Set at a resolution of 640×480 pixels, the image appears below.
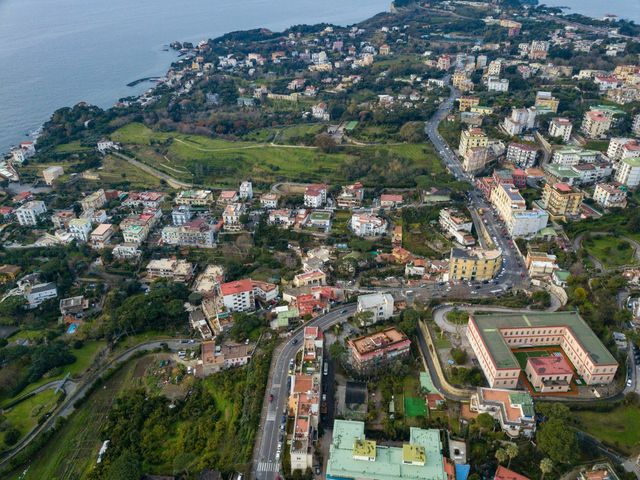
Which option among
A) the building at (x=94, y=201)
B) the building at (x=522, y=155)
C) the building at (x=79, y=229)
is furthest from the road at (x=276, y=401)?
the building at (x=94, y=201)

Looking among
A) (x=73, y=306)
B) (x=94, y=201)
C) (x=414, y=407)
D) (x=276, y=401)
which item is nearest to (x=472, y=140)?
(x=414, y=407)

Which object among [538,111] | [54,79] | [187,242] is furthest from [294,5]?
[187,242]

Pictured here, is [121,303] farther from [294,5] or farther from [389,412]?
[294,5]

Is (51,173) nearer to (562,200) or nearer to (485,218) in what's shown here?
(485,218)

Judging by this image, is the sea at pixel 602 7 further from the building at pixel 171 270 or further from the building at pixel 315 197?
the building at pixel 171 270

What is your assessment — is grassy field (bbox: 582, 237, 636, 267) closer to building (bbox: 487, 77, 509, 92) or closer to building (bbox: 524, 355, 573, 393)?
building (bbox: 524, 355, 573, 393)
